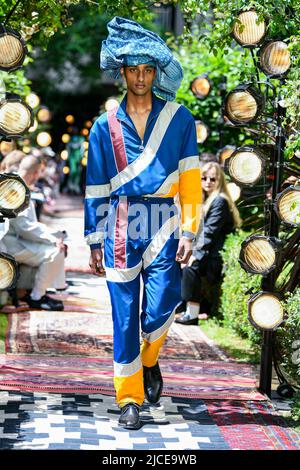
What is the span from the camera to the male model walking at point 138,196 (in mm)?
5527

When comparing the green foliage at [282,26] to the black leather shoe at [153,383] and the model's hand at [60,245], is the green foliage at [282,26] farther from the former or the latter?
the model's hand at [60,245]

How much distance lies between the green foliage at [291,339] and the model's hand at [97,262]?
121cm

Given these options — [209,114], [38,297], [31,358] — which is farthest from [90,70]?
[31,358]

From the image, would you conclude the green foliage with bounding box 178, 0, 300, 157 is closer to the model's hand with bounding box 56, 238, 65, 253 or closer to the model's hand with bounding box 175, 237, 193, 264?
the model's hand with bounding box 175, 237, 193, 264

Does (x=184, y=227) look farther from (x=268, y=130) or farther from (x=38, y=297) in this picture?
(x=38, y=297)

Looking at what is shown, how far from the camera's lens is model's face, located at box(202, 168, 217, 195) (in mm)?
9578

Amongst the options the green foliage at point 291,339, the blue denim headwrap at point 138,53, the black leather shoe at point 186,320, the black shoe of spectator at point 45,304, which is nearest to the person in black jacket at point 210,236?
the black leather shoe at point 186,320

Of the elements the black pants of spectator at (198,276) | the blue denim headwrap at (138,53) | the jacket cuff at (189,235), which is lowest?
the black pants of spectator at (198,276)

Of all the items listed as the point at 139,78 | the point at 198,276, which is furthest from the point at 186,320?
the point at 139,78

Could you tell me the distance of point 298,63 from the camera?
18.8 ft

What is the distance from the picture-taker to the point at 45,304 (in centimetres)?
954

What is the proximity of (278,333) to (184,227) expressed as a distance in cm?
130

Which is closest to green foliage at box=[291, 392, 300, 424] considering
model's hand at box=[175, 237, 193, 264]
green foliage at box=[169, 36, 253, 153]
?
model's hand at box=[175, 237, 193, 264]
